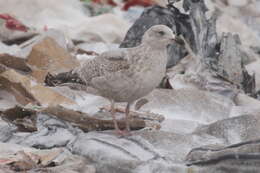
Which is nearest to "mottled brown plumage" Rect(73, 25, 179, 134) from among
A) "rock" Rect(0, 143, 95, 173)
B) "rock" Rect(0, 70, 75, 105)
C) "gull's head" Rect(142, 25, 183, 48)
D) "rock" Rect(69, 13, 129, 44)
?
"gull's head" Rect(142, 25, 183, 48)

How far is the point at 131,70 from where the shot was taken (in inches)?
184

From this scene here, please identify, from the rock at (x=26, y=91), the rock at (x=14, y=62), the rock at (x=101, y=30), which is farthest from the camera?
the rock at (x=101, y=30)

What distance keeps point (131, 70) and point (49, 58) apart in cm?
206

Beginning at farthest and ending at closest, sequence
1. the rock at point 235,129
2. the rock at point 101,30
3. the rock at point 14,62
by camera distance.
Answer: the rock at point 101,30 → the rock at point 14,62 → the rock at point 235,129

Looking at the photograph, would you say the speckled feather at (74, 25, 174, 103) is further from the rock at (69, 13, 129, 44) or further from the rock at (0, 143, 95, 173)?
the rock at (69, 13, 129, 44)

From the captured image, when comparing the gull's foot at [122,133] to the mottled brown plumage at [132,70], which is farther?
the gull's foot at [122,133]

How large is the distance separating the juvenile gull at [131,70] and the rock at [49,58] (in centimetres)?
153

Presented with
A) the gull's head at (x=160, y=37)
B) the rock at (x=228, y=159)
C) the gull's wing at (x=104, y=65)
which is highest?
the gull's head at (x=160, y=37)

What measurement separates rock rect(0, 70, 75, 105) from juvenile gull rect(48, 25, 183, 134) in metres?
0.76

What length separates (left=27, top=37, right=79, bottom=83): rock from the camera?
21.3 ft

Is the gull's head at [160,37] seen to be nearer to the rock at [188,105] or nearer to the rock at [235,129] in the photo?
the rock at [235,129]

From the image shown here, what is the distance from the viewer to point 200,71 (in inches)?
267

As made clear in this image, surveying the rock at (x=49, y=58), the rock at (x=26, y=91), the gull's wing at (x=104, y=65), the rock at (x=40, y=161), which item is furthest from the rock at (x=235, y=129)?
the rock at (x=49, y=58)

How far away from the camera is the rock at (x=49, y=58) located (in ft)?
21.3
